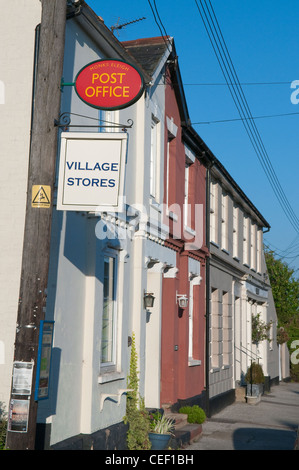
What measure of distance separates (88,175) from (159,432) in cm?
558

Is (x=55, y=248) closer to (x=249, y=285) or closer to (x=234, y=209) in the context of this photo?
(x=234, y=209)

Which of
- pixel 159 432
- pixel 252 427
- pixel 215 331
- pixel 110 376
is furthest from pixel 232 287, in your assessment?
pixel 110 376

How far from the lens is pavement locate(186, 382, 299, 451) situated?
455 inches

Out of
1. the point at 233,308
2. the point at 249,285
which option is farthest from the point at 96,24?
the point at 249,285

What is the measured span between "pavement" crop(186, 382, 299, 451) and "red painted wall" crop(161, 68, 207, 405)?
3.42ft

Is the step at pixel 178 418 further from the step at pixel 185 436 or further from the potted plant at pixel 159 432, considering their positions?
the potted plant at pixel 159 432

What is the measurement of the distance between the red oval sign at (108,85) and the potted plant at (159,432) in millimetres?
5665

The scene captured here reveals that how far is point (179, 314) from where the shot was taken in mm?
13422

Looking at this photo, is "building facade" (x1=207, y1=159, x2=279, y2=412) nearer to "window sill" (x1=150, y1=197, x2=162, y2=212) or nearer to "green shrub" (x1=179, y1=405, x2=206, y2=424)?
"green shrub" (x1=179, y1=405, x2=206, y2=424)

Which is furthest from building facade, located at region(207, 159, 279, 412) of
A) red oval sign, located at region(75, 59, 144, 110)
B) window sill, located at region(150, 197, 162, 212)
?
red oval sign, located at region(75, 59, 144, 110)

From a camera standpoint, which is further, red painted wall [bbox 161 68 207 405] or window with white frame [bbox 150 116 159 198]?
red painted wall [bbox 161 68 207 405]

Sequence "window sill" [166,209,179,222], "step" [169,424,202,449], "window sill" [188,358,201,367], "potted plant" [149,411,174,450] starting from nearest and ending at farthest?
1. "potted plant" [149,411,174,450]
2. "step" [169,424,202,449]
3. "window sill" [166,209,179,222]
4. "window sill" [188,358,201,367]

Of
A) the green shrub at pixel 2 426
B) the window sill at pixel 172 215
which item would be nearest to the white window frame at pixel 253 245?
the window sill at pixel 172 215

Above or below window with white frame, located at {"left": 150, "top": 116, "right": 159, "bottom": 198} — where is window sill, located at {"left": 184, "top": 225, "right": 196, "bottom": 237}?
below
